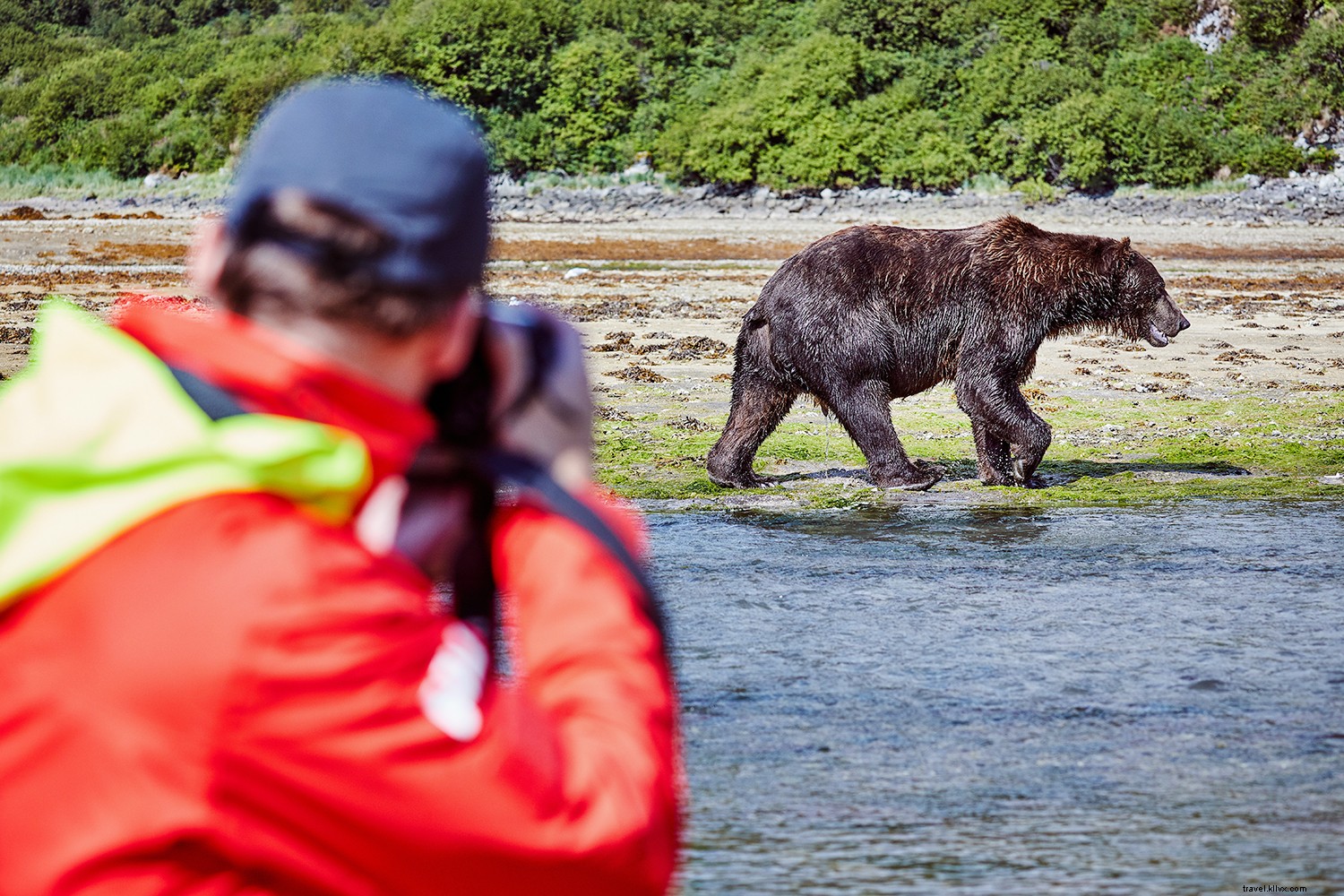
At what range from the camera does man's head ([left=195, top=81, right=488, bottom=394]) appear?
4.29ft

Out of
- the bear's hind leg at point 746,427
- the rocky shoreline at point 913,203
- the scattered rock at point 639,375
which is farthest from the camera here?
the rocky shoreline at point 913,203

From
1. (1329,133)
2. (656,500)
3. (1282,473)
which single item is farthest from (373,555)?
(1329,133)

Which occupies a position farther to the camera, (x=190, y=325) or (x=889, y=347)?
(x=889, y=347)

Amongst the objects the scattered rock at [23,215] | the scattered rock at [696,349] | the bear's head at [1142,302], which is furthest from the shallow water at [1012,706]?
the scattered rock at [23,215]

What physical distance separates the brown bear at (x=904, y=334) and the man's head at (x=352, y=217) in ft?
24.6

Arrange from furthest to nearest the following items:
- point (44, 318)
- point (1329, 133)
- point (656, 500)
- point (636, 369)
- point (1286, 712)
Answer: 1. point (1329, 133)
2. point (636, 369)
3. point (656, 500)
4. point (1286, 712)
5. point (44, 318)

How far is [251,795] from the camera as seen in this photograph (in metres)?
1.25

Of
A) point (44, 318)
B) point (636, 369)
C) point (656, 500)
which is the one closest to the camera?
point (44, 318)

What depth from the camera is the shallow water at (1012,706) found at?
3.87m

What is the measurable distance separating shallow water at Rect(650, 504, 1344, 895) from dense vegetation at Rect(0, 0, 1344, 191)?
34783 millimetres

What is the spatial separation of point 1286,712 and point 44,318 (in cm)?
440

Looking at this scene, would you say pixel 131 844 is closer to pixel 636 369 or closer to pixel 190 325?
pixel 190 325

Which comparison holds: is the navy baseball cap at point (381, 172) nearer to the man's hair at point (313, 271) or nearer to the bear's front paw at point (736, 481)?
the man's hair at point (313, 271)

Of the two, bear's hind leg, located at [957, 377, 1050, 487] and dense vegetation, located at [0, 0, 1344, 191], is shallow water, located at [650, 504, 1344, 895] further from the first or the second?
dense vegetation, located at [0, 0, 1344, 191]
